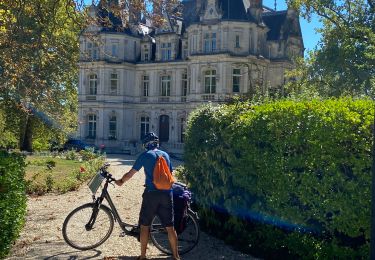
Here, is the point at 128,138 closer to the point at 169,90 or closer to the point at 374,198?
the point at 169,90

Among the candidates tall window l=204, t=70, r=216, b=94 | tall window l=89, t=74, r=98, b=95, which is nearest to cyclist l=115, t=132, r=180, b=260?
tall window l=204, t=70, r=216, b=94

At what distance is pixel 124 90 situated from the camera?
50.1 meters

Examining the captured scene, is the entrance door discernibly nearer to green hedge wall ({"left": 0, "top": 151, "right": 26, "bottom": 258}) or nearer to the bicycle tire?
the bicycle tire

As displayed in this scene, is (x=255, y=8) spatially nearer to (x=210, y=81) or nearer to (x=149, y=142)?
(x=210, y=81)

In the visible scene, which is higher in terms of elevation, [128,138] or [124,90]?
[124,90]

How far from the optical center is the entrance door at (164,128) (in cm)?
4866

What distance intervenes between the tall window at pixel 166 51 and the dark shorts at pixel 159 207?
42.1 m

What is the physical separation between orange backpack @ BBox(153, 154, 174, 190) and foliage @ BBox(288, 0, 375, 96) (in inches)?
905

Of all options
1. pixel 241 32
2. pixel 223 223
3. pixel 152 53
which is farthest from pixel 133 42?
pixel 223 223

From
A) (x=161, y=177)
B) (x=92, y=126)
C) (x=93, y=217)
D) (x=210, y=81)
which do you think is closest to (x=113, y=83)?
(x=92, y=126)

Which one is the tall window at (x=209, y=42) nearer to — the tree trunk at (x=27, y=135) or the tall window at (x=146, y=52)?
the tall window at (x=146, y=52)

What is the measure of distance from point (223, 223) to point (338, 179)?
319cm

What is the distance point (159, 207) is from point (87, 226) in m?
1.48

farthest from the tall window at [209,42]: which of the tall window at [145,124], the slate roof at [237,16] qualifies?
the tall window at [145,124]
